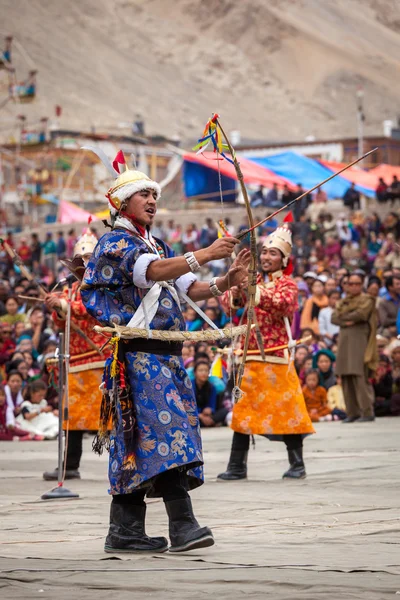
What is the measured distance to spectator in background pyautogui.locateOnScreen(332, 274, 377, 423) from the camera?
567 inches

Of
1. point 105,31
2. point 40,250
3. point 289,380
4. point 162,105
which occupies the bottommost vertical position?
point 289,380

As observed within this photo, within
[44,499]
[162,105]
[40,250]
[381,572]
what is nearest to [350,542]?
[381,572]

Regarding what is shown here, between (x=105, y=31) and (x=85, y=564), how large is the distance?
447 feet

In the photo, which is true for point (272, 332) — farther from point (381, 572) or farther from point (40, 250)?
point (40, 250)

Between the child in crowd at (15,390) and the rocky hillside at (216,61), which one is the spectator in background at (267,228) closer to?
the child in crowd at (15,390)

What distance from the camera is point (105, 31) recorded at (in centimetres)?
13800

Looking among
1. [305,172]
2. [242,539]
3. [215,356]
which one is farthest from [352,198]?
[242,539]

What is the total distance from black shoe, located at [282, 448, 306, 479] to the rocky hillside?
92845 mm

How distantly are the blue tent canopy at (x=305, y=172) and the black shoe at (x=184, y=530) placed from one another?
78.0 feet

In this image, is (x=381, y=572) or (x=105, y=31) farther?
(x=105, y=31)

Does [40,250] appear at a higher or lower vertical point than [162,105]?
lower

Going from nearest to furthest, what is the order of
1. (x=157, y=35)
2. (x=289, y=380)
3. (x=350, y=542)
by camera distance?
(x=350, y=542) < (x=289, y=380) < (x=157, y=35)

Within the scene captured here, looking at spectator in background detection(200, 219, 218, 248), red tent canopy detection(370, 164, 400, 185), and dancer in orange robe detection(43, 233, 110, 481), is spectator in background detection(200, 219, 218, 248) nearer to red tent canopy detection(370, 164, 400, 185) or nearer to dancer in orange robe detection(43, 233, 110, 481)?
red tent canopy detection(370, 164, 400, 185)

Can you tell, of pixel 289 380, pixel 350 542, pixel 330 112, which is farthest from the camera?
pixel 330 112
